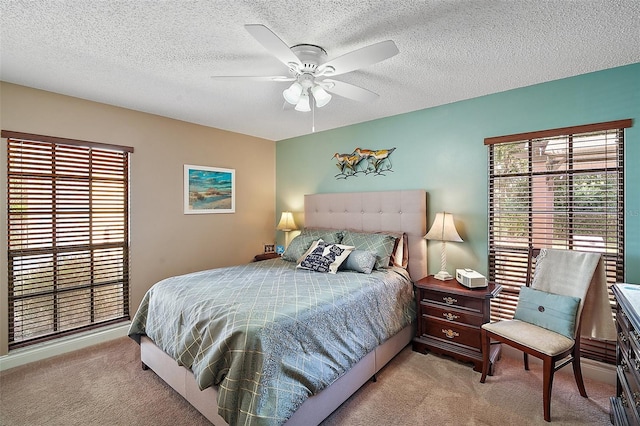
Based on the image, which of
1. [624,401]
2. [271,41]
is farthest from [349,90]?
[624,401]

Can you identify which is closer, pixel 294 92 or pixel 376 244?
pixel 294 92

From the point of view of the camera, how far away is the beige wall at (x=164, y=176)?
282 cm

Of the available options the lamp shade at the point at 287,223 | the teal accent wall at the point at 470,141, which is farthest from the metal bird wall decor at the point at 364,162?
the lamp shade at the point at 287,223

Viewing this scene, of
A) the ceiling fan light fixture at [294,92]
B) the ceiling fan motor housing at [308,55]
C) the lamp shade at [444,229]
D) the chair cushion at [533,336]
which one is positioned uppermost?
the ceiling fan motor housing at [308,55]

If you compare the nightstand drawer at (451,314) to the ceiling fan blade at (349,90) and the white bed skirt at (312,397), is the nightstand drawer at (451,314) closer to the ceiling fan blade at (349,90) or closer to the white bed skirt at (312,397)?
the white bed skirt at (312,397)

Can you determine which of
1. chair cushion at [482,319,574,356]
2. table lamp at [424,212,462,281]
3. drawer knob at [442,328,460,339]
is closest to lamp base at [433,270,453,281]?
table lamp at [424,212,462,281]

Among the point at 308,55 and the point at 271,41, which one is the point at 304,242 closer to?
the point at 308,55

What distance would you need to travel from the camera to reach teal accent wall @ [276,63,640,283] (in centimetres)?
237

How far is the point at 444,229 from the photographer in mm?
3014

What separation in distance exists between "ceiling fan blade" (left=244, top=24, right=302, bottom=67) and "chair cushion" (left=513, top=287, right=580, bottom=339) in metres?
2.47

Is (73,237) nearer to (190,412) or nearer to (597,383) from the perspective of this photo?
(190,412)

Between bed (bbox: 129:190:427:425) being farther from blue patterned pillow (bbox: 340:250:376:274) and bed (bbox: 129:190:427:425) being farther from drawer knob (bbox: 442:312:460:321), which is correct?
drawer knob (bbox: 442:312:460:321)

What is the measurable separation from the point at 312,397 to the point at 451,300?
156 centimetres

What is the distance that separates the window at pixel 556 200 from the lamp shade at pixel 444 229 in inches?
15.0
